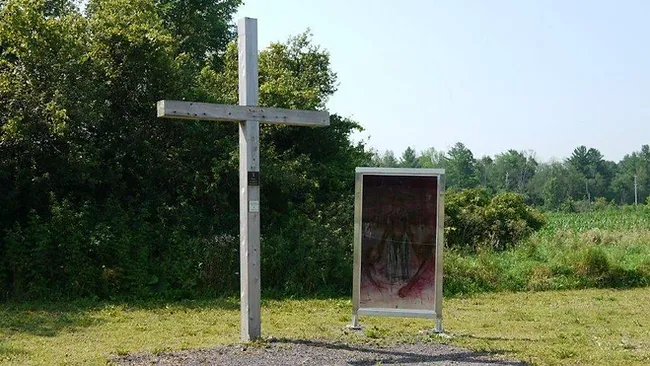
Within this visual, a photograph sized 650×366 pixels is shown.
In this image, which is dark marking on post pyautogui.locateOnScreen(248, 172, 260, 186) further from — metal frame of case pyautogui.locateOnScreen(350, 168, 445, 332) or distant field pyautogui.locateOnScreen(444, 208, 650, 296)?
distant field pyautogui.locateOnScreen(444, 208, 650, 296)

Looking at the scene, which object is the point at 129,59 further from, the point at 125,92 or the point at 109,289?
the point at 109,289

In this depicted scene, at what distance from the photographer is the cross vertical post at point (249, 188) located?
8820 mm

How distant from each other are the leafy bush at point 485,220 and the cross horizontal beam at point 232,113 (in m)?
9.77

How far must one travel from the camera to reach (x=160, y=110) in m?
8.40

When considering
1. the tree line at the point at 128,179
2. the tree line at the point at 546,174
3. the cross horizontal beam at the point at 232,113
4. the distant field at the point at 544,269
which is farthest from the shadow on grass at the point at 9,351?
the tree line at the point at 546,174

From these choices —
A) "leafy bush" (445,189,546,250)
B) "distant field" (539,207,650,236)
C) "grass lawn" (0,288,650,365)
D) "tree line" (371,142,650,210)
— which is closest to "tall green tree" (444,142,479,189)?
"tree line" (371,142,650,210)

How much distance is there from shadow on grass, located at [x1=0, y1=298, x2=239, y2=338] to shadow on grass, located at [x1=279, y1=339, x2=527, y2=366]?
11.4ft

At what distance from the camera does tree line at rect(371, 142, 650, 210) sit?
8094cm

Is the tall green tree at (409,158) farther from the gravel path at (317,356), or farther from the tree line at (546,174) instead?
the gravel path at (317,356)

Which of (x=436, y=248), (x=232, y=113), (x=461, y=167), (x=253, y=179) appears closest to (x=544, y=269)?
(x=436, y=248)

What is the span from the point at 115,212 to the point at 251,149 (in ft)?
21.8

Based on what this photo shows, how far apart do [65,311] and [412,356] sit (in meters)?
6.11

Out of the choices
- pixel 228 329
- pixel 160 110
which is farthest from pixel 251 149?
pixel 228 329

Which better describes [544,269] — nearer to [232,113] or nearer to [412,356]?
[412,356]
